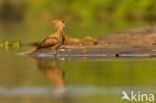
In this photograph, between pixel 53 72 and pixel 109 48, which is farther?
pixel 109 48

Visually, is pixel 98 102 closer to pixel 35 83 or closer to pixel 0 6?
pixel 35 83

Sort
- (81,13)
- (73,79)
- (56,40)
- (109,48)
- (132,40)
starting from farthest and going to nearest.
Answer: (81,13) → (132,40) → (56,40) → (109,48) → (73,79)

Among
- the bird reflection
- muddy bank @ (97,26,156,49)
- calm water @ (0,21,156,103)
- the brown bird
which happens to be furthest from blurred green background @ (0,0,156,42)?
calm water @ (0,21,156,103)

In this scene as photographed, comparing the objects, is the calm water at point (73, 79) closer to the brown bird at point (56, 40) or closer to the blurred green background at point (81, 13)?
the brown bird at point (56, 40)

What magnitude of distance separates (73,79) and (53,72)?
1.21 metres

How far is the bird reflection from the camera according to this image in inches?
536

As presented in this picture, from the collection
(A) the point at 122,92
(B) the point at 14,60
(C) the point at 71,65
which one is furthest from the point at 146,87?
(B) the point at 14,60

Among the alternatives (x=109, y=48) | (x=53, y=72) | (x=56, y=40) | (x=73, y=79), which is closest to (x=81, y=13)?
(x=56, y=40)

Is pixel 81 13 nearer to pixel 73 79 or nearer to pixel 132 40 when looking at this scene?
pixel 132 40

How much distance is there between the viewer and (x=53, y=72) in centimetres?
1542

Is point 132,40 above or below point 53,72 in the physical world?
above

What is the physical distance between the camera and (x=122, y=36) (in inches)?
832

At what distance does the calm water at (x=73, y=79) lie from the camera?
12.4 metres

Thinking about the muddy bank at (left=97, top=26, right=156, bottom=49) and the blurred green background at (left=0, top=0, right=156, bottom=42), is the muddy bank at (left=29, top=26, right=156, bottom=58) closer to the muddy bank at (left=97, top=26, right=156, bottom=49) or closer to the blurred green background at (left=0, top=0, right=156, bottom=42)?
the muddy bank at (left=97, top=26, right=156, bottom=49)
